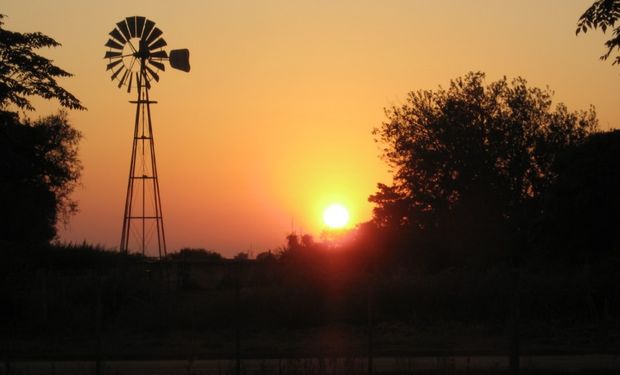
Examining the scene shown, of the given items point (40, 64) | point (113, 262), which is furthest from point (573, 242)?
point (113, 262)

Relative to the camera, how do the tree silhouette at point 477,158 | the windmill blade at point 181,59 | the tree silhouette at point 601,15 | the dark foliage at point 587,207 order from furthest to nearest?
the tree silhouette at point 477,158 < the windmill blade at point 181,59 < the dark foliage at point 587,207 < the tree silhouette at point 601,15

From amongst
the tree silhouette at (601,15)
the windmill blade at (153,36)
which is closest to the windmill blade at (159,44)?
the windmill blade at (153,36)

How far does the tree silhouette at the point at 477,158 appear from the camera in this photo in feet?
209

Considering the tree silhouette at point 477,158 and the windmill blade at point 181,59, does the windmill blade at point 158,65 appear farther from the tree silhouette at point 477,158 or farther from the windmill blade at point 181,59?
the tree silhouette at point 477,158

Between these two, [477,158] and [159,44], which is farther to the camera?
[477,158]

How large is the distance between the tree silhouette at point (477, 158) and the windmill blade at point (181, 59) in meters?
29.8

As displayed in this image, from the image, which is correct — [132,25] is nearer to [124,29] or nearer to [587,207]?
[124,29]

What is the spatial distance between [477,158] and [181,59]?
31206mm

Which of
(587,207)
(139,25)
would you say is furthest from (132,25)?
(587,207)

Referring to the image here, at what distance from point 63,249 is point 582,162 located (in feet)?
101

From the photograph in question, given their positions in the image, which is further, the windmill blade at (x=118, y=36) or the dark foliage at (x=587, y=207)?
the windmill blade at (x=118, y=36)

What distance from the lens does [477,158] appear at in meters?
63.8

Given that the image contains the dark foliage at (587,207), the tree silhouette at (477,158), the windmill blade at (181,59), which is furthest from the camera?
the tree silhouette at (477,158)

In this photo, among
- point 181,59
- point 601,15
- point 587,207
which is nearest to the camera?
point 601,15
